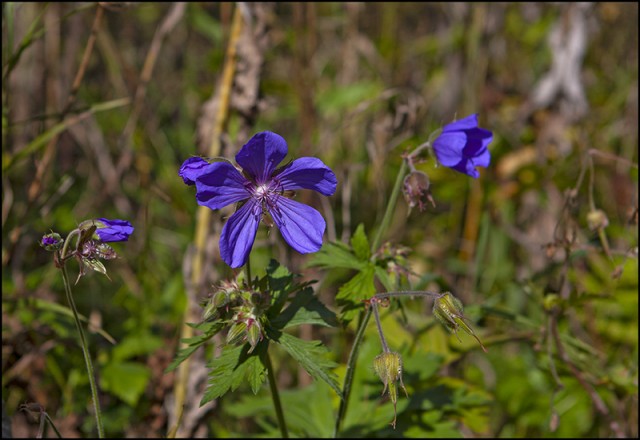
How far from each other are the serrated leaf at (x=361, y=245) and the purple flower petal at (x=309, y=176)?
331 millimetres

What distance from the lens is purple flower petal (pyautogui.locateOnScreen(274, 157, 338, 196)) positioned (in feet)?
4.83

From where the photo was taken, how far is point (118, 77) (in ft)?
12.9

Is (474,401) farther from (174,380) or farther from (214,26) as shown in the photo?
(214,26)

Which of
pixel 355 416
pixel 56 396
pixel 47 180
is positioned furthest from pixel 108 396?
pixel 47 180

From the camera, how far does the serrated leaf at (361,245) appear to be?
185cm

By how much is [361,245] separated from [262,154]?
448 millimetres

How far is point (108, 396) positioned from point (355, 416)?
1.11 meters

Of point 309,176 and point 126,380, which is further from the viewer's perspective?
point 126,380

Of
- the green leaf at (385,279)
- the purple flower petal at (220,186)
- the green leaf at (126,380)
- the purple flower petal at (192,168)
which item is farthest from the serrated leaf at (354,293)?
the green leaf at (126,380)

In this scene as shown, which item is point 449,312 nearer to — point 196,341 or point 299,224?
point 299,224

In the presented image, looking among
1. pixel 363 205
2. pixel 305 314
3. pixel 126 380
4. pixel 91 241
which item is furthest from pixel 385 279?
pixel 363 205

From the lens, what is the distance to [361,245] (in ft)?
6.09

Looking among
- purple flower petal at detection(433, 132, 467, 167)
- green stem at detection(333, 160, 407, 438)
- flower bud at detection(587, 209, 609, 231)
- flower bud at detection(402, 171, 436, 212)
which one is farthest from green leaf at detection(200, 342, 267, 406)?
flower bud at detection(587, 209, 609, 231)

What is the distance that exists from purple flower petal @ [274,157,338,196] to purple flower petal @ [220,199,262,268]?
0.10 metres
